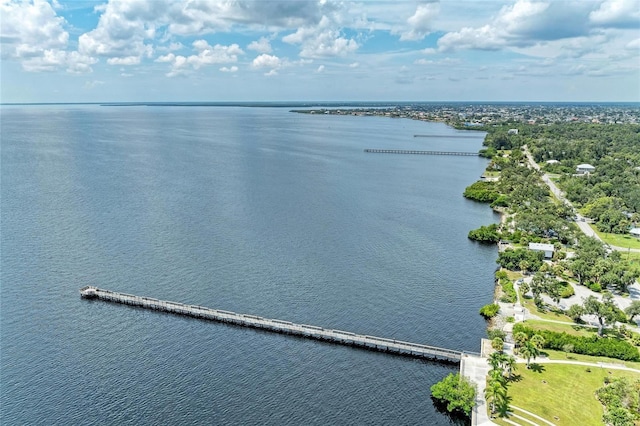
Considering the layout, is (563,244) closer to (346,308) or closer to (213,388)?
(346,308)

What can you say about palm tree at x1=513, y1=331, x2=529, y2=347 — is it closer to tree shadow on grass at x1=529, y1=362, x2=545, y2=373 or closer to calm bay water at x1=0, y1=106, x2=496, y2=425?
tree shadow on grass at x1=529, y1=362, x2=545, y2=373

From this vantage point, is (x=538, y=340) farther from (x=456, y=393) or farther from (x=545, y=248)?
(x=545, y=248)

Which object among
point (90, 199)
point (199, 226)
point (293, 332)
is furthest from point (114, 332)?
point (90, 199)

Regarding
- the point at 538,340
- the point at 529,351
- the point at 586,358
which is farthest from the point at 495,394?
the point at 586,358

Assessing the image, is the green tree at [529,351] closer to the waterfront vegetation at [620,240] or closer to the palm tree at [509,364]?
the palm tree at [509,364]

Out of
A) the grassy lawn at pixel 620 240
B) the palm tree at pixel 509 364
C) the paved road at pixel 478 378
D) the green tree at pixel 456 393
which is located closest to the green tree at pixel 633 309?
the palm tree at pixel 509 364
